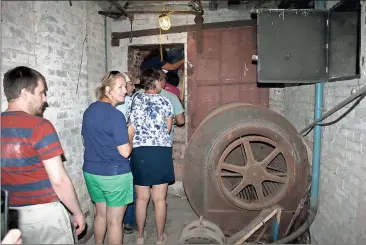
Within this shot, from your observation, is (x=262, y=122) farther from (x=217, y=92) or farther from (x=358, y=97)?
(x=217, y=92)

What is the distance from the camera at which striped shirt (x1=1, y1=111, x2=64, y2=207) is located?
1.85 m

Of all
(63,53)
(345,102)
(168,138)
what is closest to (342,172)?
(345,102)

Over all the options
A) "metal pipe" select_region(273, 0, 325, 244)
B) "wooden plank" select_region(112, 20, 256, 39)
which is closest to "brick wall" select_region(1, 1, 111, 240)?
"wooden plank" select_region(112, 20, 256, 39)

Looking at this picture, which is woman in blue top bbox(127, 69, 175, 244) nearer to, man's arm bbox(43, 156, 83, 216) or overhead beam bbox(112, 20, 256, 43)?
man's arm bbox(43, 156, 83, 216)

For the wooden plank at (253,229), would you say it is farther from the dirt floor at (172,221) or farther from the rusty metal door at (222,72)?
the rusty metal door at (222,72)

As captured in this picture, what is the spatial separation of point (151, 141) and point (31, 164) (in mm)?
1537

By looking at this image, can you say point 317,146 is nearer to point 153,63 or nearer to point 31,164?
point 31,164

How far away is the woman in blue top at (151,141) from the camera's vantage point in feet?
10.8

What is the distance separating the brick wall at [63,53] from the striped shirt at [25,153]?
812mm

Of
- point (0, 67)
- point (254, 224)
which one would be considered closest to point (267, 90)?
point (254, 224)

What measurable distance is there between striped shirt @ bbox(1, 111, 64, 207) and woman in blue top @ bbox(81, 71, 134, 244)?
80 cm

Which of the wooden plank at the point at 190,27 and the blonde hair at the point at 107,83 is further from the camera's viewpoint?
the wooden plank at the point at 190,27

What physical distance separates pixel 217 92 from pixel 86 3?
2.65 m

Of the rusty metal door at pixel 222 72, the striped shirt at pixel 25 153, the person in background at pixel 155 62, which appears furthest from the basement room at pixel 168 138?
the person in background at pixel 155 62
